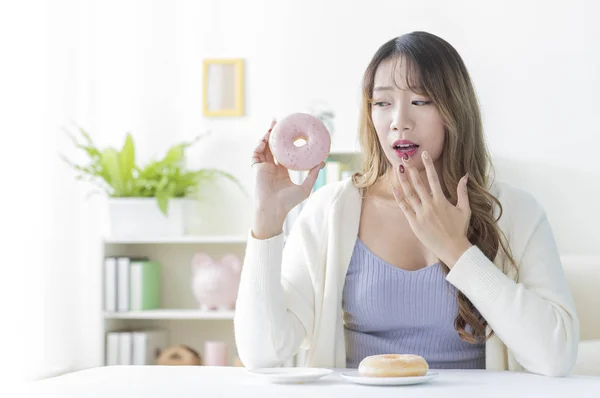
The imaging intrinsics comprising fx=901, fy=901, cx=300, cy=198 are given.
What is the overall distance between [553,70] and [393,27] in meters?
0.71

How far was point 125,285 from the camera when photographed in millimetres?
3857

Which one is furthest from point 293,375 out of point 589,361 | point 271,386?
point 589,361

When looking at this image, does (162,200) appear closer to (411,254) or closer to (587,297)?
(587,297)

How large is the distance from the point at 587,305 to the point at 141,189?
2.04 m

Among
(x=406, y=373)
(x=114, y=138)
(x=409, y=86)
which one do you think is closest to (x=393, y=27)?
(x=114, y=138)

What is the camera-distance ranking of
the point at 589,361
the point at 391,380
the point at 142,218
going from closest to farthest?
the point at 391,380 → the point at 589,361 → the point at 142,218

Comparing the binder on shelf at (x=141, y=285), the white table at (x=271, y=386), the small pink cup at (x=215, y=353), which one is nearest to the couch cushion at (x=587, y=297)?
the white table at (x=271, y=386)

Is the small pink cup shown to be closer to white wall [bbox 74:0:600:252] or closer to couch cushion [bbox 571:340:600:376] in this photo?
white wall [bbox 74:0:600:252]

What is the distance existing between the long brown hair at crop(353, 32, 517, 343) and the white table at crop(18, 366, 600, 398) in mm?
285

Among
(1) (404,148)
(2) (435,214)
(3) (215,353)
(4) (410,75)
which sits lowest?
(3) (215,353)

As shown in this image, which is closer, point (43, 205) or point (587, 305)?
point (587, 305)

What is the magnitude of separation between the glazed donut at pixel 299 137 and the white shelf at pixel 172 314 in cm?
214

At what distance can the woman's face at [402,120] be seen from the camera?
5.64 ft

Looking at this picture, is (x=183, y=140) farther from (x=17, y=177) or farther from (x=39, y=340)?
(x=39, y=340)
